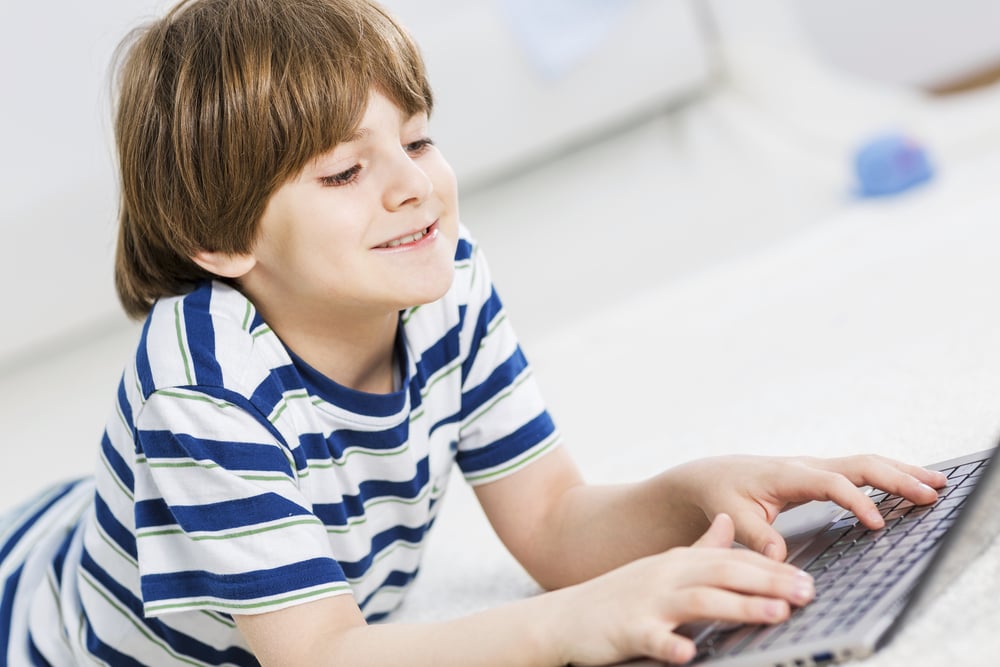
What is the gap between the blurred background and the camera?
1641 mm

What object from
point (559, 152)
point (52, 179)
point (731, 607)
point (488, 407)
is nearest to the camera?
point (731, 607)

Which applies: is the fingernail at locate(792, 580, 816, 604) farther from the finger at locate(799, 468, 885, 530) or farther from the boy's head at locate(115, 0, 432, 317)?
the boy's head at locate(115, 0, 432, 317)

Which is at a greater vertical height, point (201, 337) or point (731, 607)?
point (201, 337)

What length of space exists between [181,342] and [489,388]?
0.24 meters

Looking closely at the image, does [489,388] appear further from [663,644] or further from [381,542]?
[663,644]

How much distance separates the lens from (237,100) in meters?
0.72

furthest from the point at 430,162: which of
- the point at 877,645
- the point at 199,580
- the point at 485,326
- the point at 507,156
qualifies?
the point at 507,156

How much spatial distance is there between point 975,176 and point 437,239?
1.40m

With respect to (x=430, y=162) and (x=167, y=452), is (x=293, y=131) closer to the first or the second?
(x=430, y=162)

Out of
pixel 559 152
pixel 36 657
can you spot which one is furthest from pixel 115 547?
pixel 559 152

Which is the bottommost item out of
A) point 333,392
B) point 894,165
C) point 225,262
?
point 894,165

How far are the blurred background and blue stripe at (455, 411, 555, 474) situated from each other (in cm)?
78

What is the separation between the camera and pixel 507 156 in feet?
6.42

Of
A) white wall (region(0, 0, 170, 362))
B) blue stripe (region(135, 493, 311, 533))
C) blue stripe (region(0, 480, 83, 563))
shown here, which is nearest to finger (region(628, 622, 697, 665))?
blue stripe (region(135, 493, 311, 533))
